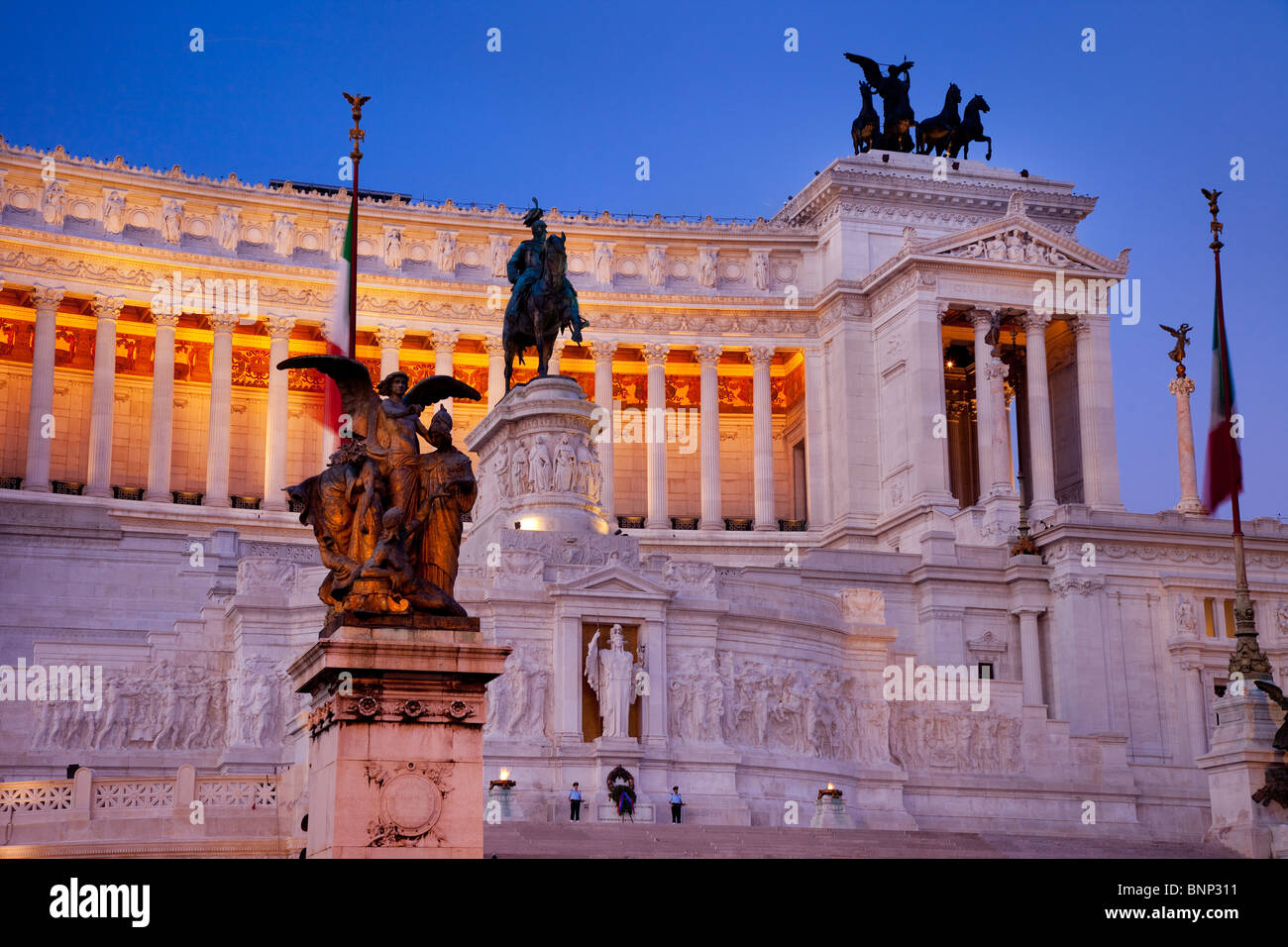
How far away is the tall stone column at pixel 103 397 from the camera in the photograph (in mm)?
72375

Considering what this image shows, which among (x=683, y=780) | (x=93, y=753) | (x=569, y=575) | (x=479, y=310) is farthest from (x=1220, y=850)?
(x=479, y=310)

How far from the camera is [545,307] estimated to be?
51062 mm

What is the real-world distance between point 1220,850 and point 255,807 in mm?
18588

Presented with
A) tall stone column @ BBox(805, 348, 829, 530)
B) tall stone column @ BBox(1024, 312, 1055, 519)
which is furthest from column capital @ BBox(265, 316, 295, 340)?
tall stone column @ BBox(1024, 312, 1055, 519)

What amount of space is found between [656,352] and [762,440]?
6123mm

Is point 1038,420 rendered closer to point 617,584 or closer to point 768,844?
point 617,584

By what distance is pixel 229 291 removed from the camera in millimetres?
77062

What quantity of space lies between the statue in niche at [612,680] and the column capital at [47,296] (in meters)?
39.9

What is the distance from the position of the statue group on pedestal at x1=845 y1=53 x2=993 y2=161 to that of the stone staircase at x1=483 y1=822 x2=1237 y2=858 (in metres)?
51.7

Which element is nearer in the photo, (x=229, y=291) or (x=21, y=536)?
(x=21, y=536)

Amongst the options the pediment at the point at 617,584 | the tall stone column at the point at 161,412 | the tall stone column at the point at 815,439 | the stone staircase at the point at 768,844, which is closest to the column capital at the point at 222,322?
the tall stone column at the point at 161,412

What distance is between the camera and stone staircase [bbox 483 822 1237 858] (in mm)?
33062

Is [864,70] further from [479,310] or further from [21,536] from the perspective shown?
[21,536]

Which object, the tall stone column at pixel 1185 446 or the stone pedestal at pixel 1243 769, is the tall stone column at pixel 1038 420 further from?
the stone pedestal at pixel 1243 769
